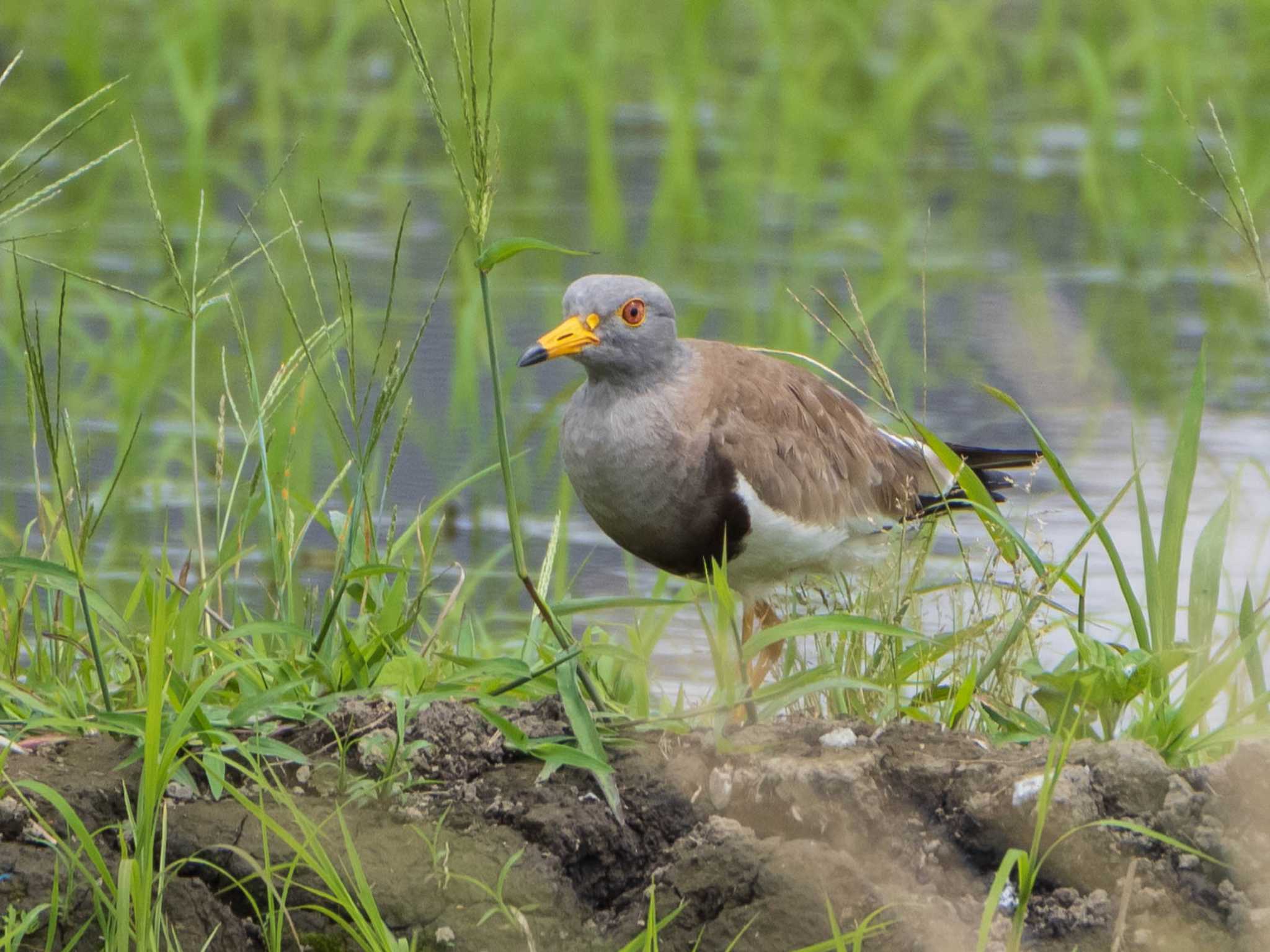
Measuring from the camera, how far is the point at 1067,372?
6.77m

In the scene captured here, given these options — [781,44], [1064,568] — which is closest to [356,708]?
[1064,568]

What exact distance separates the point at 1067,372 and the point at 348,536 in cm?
391

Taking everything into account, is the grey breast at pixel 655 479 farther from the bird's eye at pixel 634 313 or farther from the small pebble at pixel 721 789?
the small pebble at pixel 721 789

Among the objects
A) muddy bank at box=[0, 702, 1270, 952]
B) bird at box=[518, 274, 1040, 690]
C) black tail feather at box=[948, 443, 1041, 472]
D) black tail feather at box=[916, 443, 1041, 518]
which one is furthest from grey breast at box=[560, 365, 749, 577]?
muddy bank at box=[0, 702, 1270, 952]

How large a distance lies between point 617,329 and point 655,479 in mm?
328

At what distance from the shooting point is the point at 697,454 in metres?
4.16

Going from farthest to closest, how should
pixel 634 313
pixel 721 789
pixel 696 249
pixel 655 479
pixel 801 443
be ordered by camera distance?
1. pixel 696 249
2. pixel 801 443
3. pixel 634 313
4. pixel 655 479
5. pixel 721 789

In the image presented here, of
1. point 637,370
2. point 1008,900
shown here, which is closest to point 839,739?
point 1008,900

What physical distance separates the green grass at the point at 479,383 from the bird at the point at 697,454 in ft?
0.51

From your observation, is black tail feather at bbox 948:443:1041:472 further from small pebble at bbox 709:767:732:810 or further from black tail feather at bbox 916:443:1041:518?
small pebble at bbox 709:767:732:810

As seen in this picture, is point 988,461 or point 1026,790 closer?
point 1026,790

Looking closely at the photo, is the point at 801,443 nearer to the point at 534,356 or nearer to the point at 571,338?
the point at 571,338

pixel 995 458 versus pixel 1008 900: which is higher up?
pixel 995 458

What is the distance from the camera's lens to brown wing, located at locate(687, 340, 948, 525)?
4.24 metres
